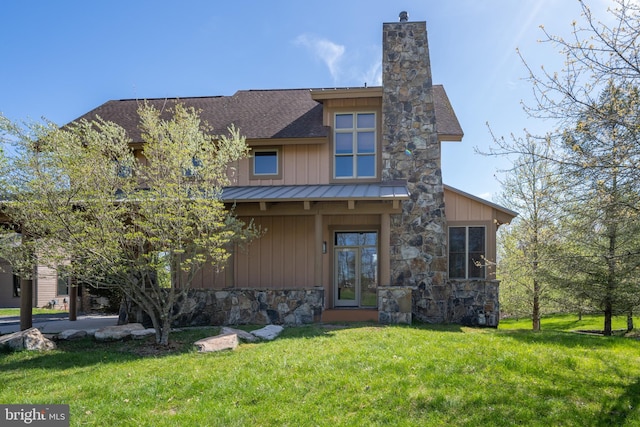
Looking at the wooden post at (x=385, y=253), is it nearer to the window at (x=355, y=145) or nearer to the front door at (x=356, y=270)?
the front door at (x=356, y=270)

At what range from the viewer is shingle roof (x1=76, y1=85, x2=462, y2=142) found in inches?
481

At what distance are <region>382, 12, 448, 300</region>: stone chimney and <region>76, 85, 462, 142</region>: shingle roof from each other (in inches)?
33.6

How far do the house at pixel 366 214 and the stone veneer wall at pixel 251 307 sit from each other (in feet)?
0.12

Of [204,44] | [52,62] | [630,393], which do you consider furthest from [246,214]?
[630,393]

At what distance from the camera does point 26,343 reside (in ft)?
26.8

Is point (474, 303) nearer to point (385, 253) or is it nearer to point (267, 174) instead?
point (385, 253)

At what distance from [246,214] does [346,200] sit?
2.77 m

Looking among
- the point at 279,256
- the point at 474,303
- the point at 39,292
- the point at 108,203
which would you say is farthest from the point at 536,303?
the point at 39,292

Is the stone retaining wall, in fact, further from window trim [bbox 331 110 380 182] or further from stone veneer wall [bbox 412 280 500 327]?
window trim [bbox 331 110 380 182]

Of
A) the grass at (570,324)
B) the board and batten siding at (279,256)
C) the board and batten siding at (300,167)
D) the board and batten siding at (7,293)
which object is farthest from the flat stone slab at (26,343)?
the board and batten siding at (7,293)

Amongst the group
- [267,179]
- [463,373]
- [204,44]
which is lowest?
[463,373]

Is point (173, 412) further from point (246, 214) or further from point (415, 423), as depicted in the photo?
point (246, 214)

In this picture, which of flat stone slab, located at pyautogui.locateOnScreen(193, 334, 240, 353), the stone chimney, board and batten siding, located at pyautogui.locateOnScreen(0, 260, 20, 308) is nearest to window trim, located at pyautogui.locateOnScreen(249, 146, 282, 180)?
the stone chimney

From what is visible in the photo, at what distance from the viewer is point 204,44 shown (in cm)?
1082
